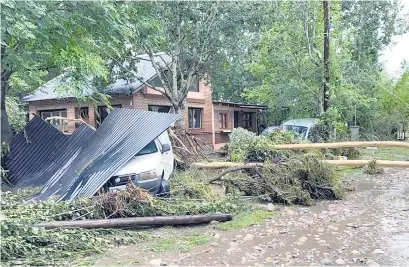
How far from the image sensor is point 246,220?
20.6ft

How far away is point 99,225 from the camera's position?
522 centimetres

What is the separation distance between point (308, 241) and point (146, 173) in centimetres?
332

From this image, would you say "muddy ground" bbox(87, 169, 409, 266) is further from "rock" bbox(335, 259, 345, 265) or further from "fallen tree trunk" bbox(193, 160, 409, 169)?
"fallen tree trunk" bbox(193, 160, 409, 169)

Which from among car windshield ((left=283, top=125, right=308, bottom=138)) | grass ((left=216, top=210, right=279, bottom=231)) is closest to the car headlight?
grass ((left=216, top=210, right=279, bottom=231))

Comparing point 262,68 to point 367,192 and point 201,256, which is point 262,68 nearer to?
point 367,192

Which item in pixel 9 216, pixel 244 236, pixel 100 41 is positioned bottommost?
pixel 244 236

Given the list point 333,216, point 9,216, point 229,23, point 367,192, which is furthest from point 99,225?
point 229,23

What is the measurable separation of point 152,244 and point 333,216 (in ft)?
11.2

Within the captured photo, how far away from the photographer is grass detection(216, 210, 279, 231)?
5922mm

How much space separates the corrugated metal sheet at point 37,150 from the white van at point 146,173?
186 centimetres

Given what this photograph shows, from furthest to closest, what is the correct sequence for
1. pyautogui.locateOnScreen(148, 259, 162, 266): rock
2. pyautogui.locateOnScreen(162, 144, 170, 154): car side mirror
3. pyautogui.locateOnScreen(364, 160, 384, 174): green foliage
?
1. pyautogui.locateOnScreen(364, 160, 384, 174): green foliage
2. pyautogui.locateOnScreen(162, 144, 170, 154): car side mirror
3. pyautogui.locateOnScreen(148, 259, 162, 266): rock

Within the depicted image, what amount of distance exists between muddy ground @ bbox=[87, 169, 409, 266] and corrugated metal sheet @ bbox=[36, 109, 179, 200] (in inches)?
76.4

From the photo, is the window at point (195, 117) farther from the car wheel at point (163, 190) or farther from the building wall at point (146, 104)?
the car wheel at point (163, 190)

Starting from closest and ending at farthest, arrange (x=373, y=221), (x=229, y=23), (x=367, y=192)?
(x=373, y=221), (x=367, y=192), (x=229, y=23)
